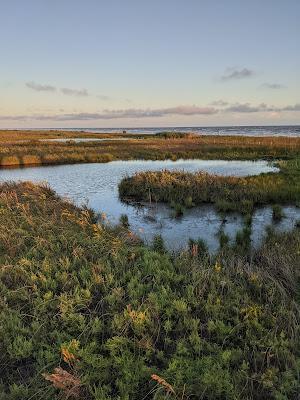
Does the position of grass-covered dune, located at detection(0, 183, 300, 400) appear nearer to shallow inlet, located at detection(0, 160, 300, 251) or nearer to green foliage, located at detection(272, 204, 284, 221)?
shallow inlet, located at detection(0, 160, 300, 251)

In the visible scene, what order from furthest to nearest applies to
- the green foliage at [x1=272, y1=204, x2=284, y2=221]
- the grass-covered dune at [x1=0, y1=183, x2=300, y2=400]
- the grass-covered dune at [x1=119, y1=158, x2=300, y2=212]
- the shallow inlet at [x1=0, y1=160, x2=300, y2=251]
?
the grass-covered dune at [x1=119, y1=158, x2=300, y2=212] → the green foliage at [x1=272, y1=204, x2=284, y2=221] → the shallow inlet at [x1=0, y1=160, x2=300, y2=251] → the grass-covered dune at [x1=0, y1=183, x2=300, y2=400]

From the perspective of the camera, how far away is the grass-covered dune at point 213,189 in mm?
20031

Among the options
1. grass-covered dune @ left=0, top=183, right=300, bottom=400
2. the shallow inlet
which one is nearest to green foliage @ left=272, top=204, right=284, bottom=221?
the shallow inlet

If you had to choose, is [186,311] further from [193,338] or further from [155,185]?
[155,185]

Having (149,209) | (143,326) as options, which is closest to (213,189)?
(149,209)

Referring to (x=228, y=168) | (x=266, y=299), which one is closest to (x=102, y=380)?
(x=266, y=299)

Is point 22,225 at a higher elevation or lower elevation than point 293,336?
higher

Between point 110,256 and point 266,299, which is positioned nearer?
point 266,299

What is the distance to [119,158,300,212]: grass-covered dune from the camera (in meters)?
20.0

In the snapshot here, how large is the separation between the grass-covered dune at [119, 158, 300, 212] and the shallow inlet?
3.03 ft

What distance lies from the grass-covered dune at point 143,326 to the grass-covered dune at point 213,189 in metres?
10.9

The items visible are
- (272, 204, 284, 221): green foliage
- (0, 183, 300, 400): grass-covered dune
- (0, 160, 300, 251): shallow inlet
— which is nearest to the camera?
(0, 183, 300, 400): grass-covered dune

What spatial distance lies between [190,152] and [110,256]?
38.0 meters

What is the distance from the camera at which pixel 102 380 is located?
4.96 m
